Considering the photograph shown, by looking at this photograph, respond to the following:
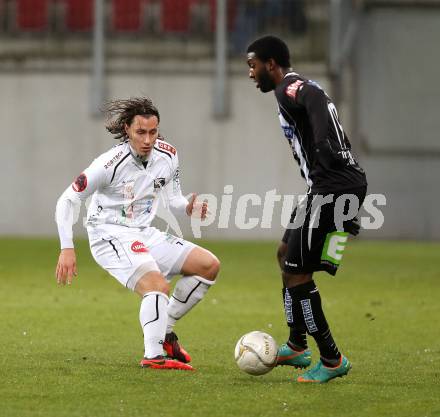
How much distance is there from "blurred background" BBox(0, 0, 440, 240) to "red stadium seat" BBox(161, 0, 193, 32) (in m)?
0.02

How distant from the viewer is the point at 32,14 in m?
22.8

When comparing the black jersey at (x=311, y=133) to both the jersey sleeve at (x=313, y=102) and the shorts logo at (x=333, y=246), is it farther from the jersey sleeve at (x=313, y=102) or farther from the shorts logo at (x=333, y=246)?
the shorts logo at (x=333, y=246)

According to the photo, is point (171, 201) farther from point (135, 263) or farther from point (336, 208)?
point (336, 208)

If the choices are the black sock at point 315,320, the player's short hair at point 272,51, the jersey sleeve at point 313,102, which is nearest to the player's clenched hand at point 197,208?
the black sock at point 315,320

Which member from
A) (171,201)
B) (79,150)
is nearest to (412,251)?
(79,150)

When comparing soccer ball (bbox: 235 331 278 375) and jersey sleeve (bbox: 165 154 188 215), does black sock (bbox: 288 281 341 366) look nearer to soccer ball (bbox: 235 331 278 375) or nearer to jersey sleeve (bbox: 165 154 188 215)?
soccer ball (bbox: 235 331 278 375)

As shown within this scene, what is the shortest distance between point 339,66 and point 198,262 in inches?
585

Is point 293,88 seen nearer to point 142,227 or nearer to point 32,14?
point 142,227

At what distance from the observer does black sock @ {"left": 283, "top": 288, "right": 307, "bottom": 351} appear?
744 centimetres

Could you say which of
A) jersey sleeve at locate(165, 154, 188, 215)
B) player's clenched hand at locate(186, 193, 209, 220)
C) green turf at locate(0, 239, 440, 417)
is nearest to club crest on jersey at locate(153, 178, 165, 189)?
jersey sleeve at locate(165, 154, 188, 215)

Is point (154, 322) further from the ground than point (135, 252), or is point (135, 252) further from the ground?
point (135, 252)

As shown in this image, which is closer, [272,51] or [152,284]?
[272,51]

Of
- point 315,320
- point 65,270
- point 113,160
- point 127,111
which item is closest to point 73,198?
point 113,160

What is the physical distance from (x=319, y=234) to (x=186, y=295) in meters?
1.37
